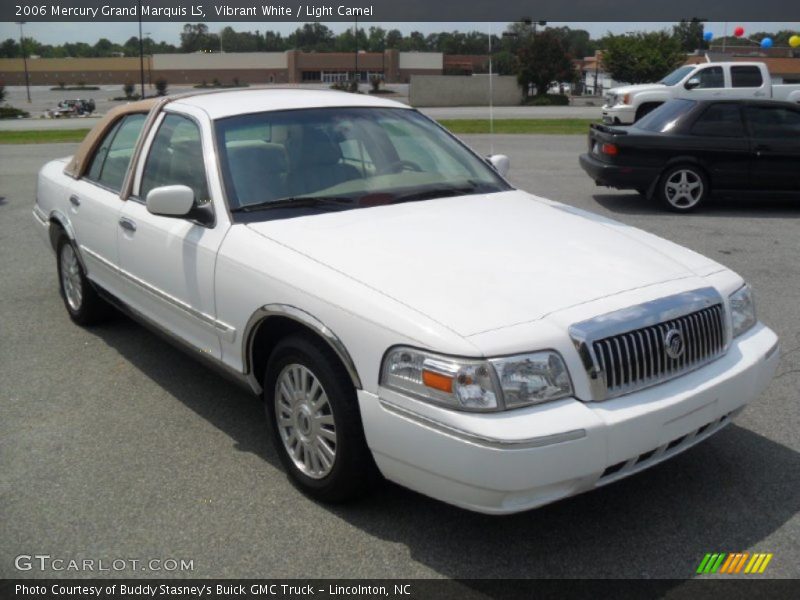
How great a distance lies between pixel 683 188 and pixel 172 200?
28.0 feet

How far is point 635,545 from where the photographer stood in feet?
11.0

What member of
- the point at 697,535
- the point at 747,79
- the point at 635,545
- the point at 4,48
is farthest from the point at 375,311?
the point at 4,48

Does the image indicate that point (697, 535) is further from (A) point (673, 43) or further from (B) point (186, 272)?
(A) point (673, 43)

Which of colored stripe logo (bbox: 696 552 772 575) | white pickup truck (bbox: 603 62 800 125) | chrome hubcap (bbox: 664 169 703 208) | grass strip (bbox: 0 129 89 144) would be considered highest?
white pickup truck (bbox: 603 62 800 125)

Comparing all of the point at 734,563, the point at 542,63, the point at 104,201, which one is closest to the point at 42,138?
the point at 104,201

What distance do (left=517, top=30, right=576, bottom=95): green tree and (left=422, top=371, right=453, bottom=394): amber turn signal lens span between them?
61907mm

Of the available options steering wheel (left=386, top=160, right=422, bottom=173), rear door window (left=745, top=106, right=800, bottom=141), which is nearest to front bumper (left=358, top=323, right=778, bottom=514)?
steering wheel (left=386, top=160, right=422, bottom=173)

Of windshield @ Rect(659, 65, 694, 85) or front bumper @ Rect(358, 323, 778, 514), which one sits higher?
windshield @ Rect(659, 65, 694, 85)

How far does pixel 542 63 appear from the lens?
62.5m

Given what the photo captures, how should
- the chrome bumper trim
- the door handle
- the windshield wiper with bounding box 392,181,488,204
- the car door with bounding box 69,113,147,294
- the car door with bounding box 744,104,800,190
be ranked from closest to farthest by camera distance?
1. the chrome bumper trim
2. the windshield wiper with bounding box 392,181,488,204
3. the door handle
4. the car door with bounding box 69,113,147,294
5. the car door with bounding box 744,104,800,190

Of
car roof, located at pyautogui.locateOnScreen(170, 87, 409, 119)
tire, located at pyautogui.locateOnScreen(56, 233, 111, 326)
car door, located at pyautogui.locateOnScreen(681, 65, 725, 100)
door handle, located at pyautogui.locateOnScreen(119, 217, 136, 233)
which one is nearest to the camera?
car roof, located at pyautogui.locateOnScreen(170, 87, 409, 119)

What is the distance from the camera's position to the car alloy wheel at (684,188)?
11.0 meters

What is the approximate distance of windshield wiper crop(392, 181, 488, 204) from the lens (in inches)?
176

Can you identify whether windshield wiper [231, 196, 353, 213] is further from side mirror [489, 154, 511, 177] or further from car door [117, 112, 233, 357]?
side mirror [489, 154, 511, 177]
